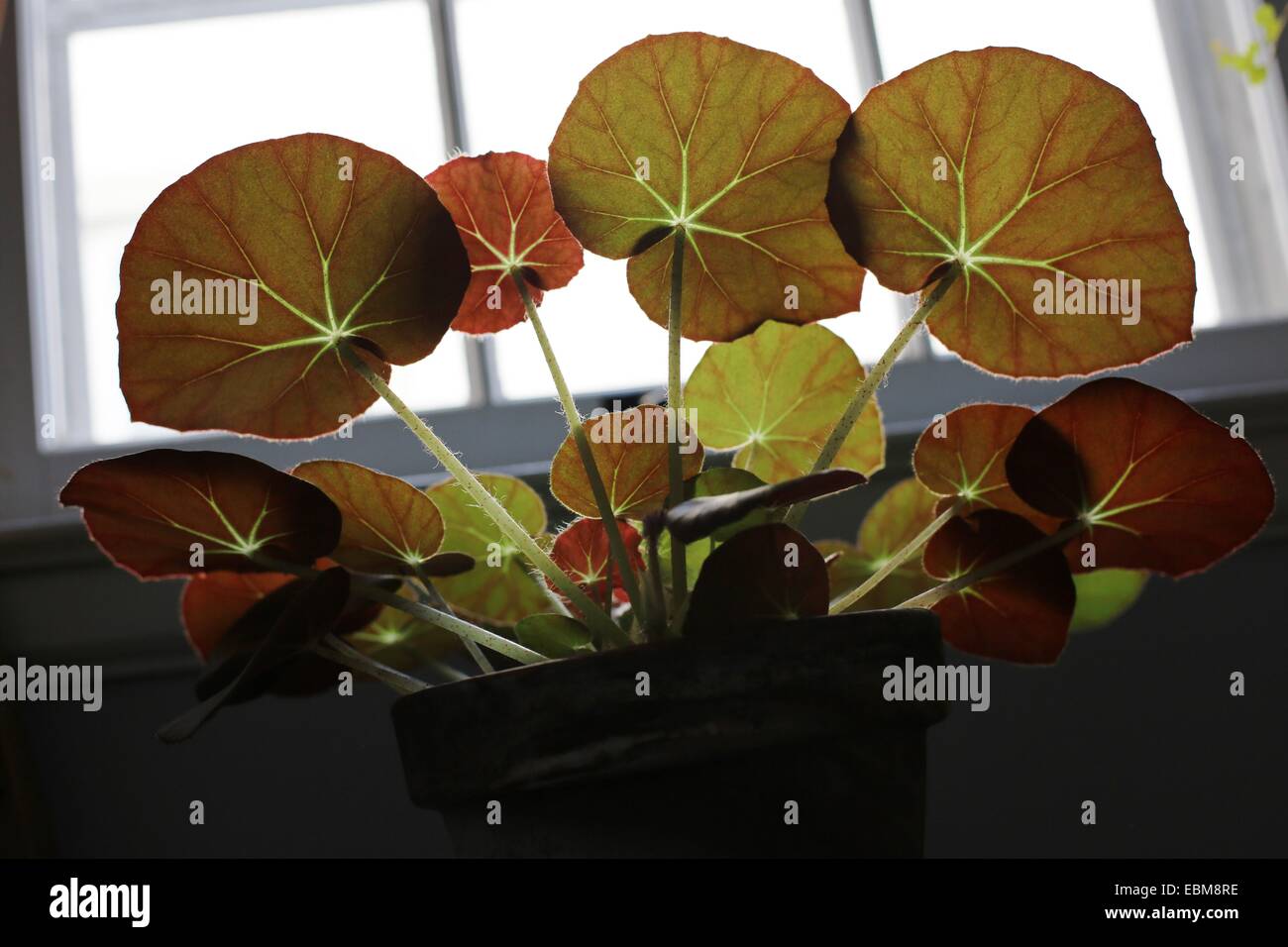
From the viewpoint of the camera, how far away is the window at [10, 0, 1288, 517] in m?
1.30

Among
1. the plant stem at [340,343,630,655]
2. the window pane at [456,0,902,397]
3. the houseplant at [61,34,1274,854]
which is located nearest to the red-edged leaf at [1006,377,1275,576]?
the houseplant at [61,34,1274,854]

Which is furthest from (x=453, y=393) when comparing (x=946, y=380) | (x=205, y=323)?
(x=205, y=323)

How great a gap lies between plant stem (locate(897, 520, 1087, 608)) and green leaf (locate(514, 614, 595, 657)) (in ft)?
0.59

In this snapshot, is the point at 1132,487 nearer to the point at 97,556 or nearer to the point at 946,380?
the point at 946,380

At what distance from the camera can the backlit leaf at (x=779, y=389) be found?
0.67 meters

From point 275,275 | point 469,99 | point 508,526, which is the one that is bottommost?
point 508,526

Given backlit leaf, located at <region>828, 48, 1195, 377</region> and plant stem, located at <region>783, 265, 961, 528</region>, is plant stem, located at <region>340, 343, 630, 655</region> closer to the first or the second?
plant stem, located at <region>783, 265, 961, 528</region>

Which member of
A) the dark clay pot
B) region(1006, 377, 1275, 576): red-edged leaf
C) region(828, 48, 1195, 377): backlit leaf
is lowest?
the dark clay pot

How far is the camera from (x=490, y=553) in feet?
2.29

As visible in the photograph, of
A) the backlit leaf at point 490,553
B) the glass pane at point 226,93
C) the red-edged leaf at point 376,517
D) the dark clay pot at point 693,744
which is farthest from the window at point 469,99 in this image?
the dark clay pot at point 693,744

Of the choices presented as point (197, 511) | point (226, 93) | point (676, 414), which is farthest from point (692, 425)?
point (226, 93)

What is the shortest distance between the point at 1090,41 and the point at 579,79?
712mm

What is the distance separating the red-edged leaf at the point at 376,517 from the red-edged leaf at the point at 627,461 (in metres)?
0.08

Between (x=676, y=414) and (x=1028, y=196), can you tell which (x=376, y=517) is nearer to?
(x=676, y=414)
